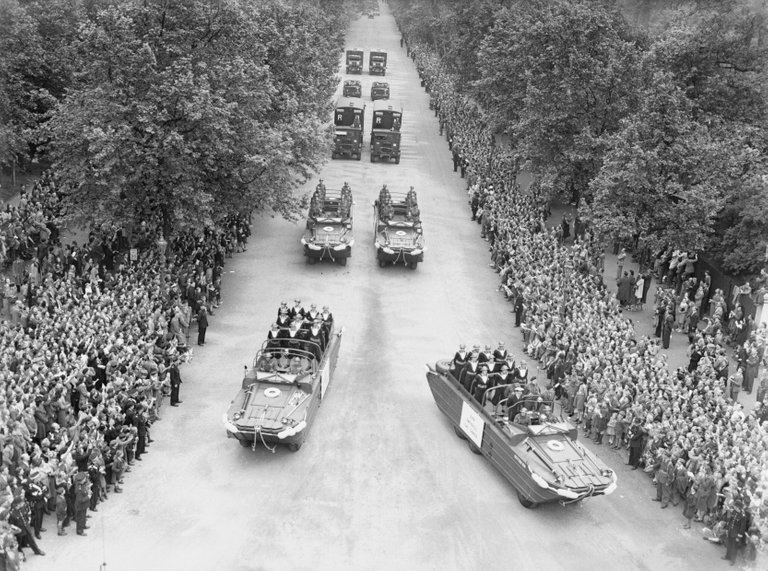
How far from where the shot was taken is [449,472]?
20.8 m

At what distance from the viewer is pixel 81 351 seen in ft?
73.9

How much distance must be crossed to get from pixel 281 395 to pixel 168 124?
11659 mm

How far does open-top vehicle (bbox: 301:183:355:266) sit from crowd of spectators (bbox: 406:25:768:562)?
5.63 m

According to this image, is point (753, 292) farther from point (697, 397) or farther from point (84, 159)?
point (84, 159)

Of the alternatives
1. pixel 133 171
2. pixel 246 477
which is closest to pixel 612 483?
pixel 246 477

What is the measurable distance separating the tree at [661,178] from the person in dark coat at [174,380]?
15702 mm

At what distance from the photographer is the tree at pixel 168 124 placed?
1119 inches

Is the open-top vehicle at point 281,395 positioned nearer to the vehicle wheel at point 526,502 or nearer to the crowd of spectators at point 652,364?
the vehicle wheel at point 526,502

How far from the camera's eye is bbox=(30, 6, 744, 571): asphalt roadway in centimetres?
1772

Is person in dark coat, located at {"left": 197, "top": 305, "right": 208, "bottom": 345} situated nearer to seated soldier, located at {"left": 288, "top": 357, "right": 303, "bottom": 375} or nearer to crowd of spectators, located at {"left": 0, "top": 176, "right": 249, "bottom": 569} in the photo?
crowd of spectators, located at {"left": 0, "top": 176, "right": 249, "bottom": 569}

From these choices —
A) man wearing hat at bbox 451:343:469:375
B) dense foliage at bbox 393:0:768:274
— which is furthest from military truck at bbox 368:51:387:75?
man wearing hat at bbox 451:343:469:375

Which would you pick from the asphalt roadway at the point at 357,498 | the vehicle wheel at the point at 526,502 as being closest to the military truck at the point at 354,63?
the asphalt roadway at the point at 357,498

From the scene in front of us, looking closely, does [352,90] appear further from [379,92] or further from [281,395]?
[281,395]

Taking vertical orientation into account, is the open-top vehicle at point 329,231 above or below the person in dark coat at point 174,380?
above
